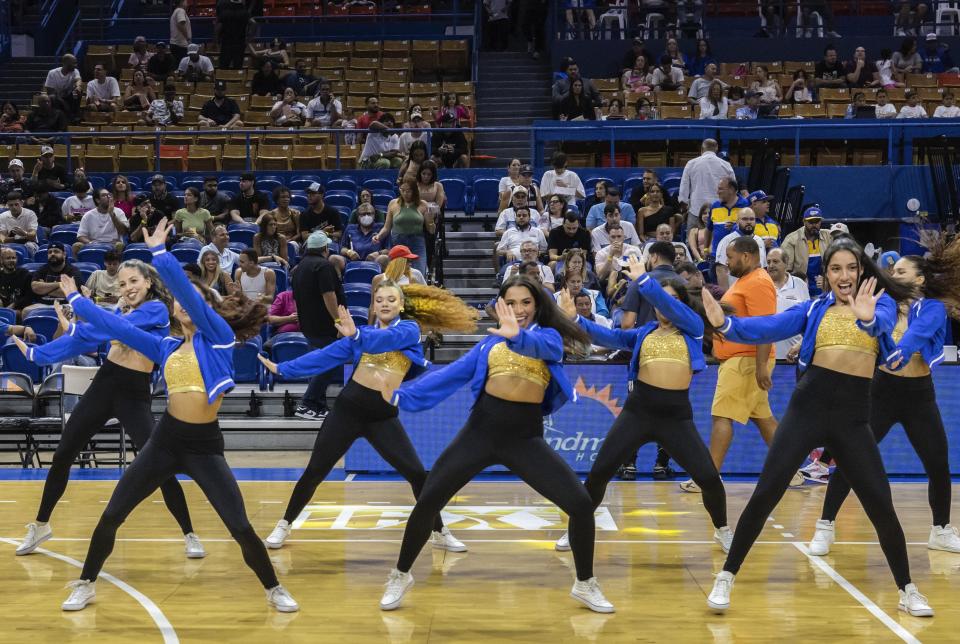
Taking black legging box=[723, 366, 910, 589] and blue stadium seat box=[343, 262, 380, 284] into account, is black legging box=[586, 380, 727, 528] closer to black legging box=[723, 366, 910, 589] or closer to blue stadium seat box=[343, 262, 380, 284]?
black legging box=[723, 366, 910, 589]

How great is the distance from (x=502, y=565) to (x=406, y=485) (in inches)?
120

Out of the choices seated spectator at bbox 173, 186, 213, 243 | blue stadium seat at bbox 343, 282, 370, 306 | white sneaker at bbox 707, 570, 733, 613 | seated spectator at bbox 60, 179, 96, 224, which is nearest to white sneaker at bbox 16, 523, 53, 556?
white sneaker at bbox 707, 570, 733, 613

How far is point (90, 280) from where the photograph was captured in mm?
13945

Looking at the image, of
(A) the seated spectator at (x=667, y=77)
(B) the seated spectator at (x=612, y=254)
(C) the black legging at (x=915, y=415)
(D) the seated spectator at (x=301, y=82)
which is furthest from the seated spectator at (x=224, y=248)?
(C) the black legging at (x=915, y=415)

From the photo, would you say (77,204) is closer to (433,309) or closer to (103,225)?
(103,225)

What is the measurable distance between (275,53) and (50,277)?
27.5 ft

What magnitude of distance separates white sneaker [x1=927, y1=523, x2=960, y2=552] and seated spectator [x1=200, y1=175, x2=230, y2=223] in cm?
1058

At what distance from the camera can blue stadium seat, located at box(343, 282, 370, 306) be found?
46.6 feet

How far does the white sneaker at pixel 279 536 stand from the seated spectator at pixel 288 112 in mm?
12084

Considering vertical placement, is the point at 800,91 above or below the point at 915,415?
above

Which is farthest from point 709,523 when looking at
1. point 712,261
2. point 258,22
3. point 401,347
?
point 258,22

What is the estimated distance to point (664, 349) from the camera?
312 inches

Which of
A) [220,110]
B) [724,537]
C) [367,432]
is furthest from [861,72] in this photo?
[367,432]

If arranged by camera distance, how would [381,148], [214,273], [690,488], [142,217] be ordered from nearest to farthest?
[690,488] → [214,273] → [142,217] → [381,148]
